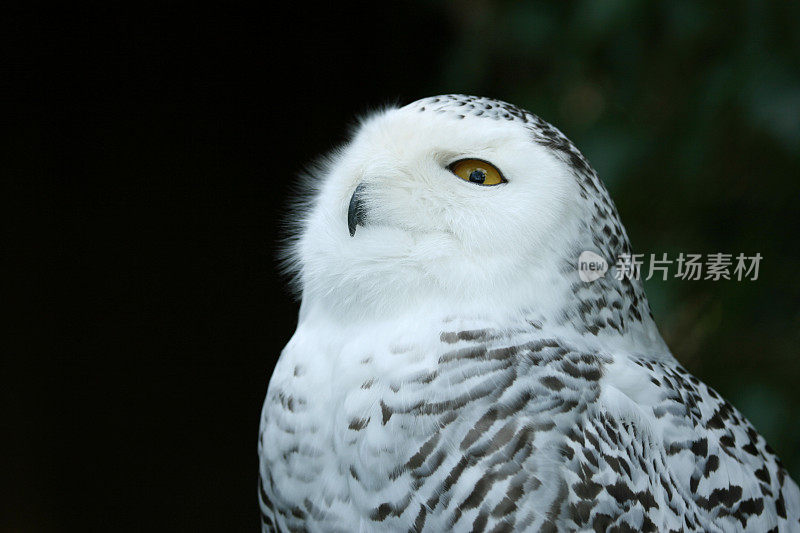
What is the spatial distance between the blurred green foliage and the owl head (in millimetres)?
728

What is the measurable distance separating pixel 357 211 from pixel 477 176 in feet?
0.57

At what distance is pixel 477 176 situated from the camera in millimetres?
1098

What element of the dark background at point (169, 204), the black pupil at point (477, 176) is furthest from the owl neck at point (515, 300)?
the dark background at point (169, 204)

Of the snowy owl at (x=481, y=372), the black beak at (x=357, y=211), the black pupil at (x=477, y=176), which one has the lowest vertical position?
the snowy owl at (x=481, y=372)

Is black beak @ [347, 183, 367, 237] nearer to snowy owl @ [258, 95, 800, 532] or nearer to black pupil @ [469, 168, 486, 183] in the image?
snowy owl @ [258, 95, 800, 532]

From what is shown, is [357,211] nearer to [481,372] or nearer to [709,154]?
[481,372]

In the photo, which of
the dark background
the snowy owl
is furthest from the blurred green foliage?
the snowy owl

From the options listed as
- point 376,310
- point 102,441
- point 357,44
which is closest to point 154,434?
point 102,441

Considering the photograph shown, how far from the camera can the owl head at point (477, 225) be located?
1069mm

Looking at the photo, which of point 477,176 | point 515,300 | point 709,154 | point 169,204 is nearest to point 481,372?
point 515,300

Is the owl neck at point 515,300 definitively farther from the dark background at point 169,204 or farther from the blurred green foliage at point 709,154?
the dark background at point 169,204

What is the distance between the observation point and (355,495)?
1.01m

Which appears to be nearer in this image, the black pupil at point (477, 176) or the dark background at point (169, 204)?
the black pupil at point (477, 176)

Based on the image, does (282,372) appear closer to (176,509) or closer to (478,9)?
(478,9)
